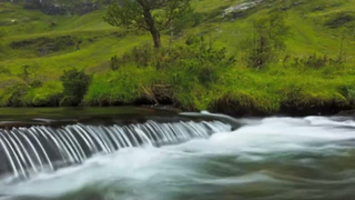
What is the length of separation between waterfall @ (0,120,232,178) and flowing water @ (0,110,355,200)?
0.9 inches

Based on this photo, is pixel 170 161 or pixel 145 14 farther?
pixel 145 14

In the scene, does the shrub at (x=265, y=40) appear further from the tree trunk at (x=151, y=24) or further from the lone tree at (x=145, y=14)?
the tree trunk at (x=151, y=24)

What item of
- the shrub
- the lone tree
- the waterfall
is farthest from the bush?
the shrub

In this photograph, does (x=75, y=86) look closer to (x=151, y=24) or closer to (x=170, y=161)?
(x=151, y=24)

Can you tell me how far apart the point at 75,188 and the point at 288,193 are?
4.24m

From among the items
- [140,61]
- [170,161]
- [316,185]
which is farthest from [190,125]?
[140,61]

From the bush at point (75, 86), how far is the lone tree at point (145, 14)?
5125 mm

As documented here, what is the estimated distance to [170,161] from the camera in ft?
36.8

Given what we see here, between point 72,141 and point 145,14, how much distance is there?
14650mm

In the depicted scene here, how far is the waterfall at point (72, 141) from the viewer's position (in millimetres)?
9547

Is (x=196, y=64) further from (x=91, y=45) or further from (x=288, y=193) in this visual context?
(x=91, y=45)

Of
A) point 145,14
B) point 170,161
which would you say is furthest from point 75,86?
point 170,161

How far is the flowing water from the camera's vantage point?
28.0ft

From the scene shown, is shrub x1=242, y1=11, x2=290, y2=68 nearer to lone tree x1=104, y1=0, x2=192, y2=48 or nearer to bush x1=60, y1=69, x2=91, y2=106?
lone tree x1=104, y1=0, x2=192, y2=48
